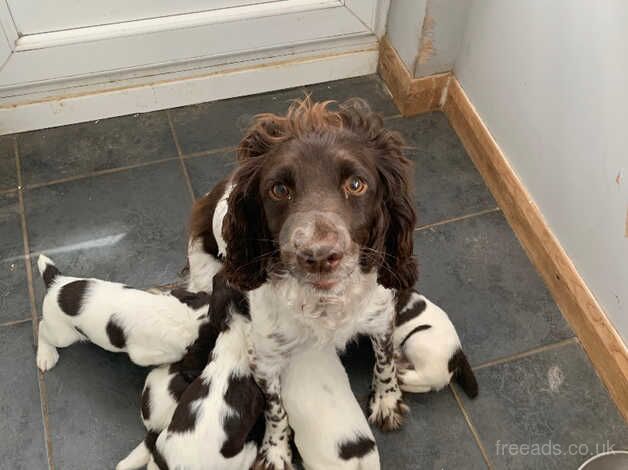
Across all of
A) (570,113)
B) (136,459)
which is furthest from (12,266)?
(570,113)

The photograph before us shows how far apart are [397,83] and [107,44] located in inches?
52.8

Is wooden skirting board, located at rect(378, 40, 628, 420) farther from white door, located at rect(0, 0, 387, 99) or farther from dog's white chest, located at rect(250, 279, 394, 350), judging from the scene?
dog's white chest, located at rect(250, 279, 394, 350)

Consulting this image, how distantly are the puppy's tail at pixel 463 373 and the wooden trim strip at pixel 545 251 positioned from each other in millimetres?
487

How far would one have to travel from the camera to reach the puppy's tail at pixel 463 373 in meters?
2.14

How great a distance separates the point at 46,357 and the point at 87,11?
1434mm

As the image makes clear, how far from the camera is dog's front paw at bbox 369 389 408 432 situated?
7.32ft

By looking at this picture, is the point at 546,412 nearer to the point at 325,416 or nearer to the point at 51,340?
the point at 325,416

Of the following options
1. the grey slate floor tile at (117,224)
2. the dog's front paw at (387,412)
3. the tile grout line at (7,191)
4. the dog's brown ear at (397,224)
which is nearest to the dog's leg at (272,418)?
the dog's front paw at (387,412)

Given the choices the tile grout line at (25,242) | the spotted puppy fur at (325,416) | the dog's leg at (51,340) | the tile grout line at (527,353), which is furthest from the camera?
the tile grout line at (25,242)

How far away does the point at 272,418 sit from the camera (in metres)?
2.07

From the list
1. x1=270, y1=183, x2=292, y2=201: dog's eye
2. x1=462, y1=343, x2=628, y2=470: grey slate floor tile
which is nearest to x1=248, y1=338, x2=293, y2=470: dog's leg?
x1=270, y1=183, x2=292, y2=201: dog's eye

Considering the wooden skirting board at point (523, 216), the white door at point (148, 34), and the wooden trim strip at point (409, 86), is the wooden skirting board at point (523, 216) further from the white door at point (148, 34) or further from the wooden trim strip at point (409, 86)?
the white door at point (148, 34)

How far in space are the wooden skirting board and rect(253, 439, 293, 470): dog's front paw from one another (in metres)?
1.16

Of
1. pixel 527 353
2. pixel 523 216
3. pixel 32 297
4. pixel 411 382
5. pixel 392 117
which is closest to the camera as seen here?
pixel 411 382
